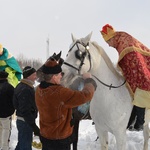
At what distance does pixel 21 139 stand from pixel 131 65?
2054mm

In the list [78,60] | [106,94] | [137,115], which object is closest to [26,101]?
[78,60]

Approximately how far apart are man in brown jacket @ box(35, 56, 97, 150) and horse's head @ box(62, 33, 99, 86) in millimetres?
582

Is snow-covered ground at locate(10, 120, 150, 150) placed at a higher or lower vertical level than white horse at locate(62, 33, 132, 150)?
lower

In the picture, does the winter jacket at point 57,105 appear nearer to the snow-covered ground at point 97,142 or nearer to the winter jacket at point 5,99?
the winter jacket at point 5,99

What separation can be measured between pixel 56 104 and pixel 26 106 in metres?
1.24

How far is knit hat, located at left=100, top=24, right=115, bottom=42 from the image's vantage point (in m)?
4.43

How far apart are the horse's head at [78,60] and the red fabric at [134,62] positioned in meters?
0.69

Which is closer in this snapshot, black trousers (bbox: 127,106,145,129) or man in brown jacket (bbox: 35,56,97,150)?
man in brown jacket (bbox: 35,56,97,150)

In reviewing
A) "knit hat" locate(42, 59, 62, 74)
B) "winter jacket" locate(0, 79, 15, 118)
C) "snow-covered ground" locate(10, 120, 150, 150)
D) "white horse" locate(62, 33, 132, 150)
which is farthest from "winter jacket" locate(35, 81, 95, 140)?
"snow-covered ground" locate(10, 120, 150, 150)

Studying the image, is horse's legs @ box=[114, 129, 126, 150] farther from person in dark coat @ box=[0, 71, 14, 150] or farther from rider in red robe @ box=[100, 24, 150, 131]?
person in dark coat @ box=[0, 71, 14, 150]

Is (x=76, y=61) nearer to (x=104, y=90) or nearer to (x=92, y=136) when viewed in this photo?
(x=104, y=90)

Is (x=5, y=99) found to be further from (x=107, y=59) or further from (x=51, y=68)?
(x=51, y=68)

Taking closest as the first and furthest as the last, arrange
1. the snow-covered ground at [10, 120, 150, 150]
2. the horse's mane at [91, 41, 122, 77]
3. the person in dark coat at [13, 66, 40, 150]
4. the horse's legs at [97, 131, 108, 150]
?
the person in dark coat at [13, 66, 40, 150] < the horse's mane at [91, 41, 122, 77] < the horse's legs at [97, 131, 108, 150] < the snow-covered ground at [10, 120, 150, 150]

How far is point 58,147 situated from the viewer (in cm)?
267
